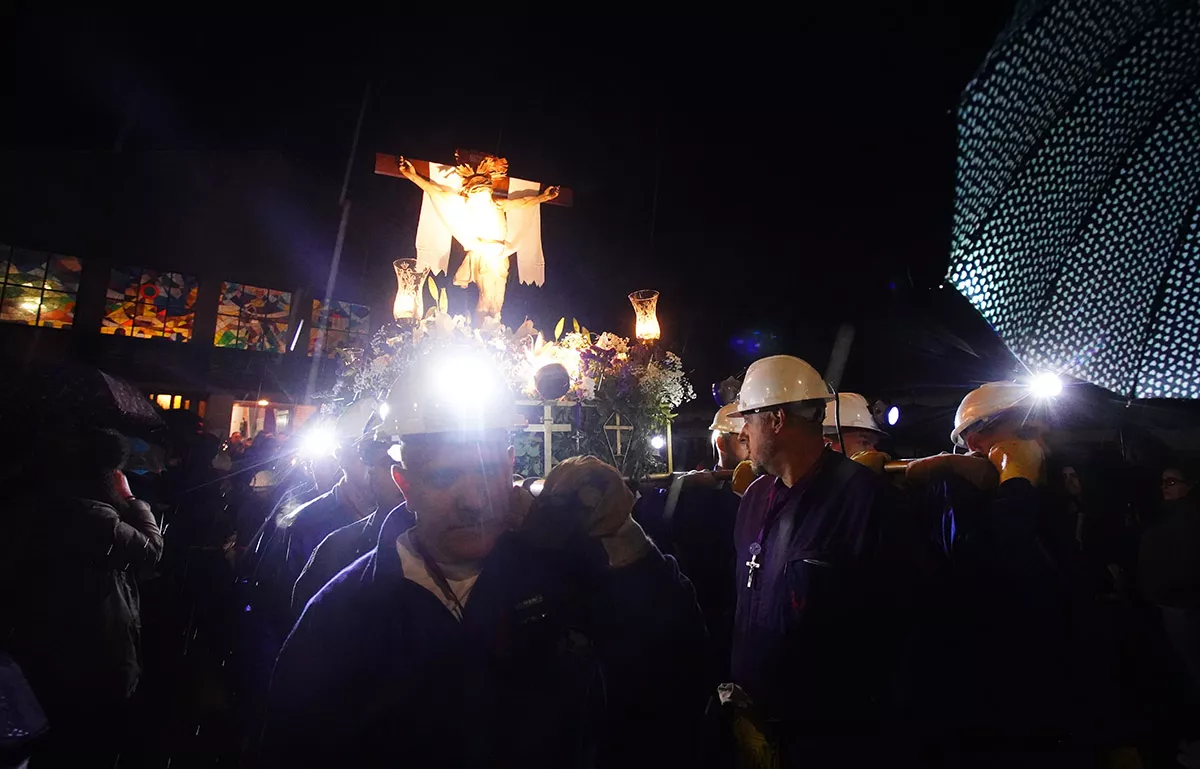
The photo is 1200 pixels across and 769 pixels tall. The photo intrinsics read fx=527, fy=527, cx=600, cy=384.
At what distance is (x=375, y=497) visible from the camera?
133 inches

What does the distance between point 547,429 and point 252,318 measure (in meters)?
18.9

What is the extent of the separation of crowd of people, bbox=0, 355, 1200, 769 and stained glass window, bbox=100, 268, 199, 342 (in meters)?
19.1

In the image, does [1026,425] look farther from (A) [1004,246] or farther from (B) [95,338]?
(B) [95,338]

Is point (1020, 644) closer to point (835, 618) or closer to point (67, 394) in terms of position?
point (835, 618)

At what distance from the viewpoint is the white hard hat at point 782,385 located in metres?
2.85

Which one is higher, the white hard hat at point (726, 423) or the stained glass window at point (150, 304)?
the stained glass window at point (150, 304)

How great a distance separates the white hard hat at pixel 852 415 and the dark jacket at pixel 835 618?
1.94 m

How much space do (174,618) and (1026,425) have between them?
7646 mm

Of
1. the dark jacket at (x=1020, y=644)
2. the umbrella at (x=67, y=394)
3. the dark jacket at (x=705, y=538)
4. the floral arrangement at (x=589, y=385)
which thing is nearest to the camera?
the dark jacket at (x=1020, y=644)

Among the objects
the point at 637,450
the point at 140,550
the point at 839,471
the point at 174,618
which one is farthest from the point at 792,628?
the point at 174,618

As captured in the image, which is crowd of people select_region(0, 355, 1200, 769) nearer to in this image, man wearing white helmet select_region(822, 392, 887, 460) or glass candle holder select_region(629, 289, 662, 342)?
man wearing white helmet select_region(822, 392, 887, 460)

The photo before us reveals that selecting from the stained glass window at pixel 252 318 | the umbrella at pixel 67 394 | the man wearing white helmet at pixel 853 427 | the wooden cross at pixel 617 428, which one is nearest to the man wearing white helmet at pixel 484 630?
the man wearing white helmet at pixel 853 427

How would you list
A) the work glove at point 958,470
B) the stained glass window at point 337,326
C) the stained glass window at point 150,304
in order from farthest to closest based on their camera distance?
the stained glass window at point 337,326 → the stained glass window at point 150,304 → the work glove at point 958,470

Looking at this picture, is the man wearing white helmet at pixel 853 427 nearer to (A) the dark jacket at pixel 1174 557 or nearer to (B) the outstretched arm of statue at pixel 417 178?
(A) the dark jacket at pixel 1174 557
